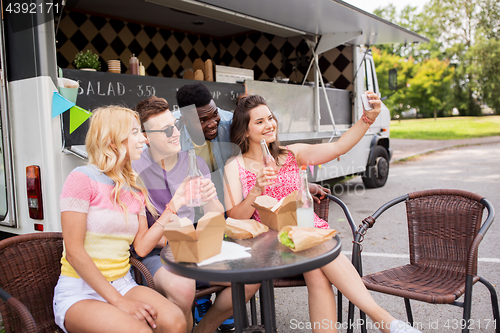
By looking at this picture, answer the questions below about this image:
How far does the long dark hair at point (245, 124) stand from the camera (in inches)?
96.7

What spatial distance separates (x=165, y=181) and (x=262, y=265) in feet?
3.02

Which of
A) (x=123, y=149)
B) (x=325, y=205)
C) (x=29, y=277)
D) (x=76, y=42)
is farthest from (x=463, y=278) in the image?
(x=76, y=42)

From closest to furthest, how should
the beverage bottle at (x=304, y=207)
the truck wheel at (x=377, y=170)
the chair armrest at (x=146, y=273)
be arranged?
the beverage bottle at (x=304, y=207) < the chair armrest at (x=146, y=273) < the truck wheel at (x=377, y=170)

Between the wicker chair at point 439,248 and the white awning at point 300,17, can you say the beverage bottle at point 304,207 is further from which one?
the white awning at point 300,17

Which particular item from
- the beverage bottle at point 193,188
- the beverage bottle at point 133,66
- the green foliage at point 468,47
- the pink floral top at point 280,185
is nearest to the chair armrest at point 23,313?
the beverage bottle at point 193,188

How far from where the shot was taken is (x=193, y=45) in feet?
23.7

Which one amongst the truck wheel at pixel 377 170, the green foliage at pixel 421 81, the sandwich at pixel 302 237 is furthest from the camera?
the green foliage at pixel 421 81

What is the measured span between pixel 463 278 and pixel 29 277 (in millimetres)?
2050

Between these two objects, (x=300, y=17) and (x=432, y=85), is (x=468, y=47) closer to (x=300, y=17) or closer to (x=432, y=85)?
(x=432, y=85)

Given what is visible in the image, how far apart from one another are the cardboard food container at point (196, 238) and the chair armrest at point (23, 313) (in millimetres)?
540

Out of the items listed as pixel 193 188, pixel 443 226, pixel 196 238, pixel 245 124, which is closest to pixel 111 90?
pixel 245 124

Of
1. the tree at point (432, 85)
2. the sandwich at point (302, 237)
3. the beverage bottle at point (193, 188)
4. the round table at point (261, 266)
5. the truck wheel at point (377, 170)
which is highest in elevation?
the tree at point (432, 85)

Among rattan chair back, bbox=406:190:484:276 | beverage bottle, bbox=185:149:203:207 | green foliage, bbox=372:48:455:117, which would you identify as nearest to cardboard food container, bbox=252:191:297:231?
beverage bottle, bbox=185:149:203:207

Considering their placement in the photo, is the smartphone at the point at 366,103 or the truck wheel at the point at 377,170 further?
the truck wheel at the point at 377,170
